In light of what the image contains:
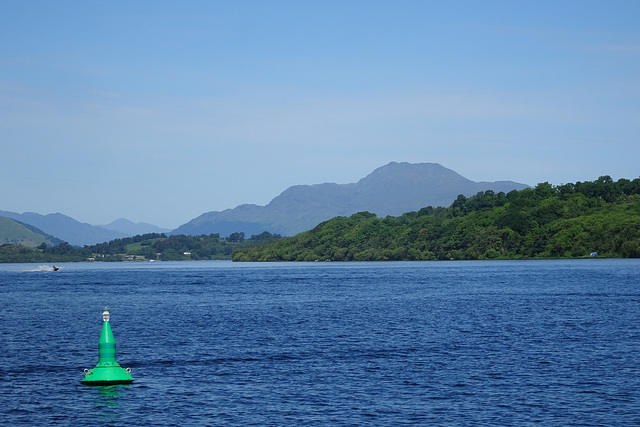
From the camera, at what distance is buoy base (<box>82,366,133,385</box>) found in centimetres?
4784

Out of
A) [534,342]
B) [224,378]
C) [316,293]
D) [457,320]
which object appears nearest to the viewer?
[224,378]

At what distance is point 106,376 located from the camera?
4794 centimetres

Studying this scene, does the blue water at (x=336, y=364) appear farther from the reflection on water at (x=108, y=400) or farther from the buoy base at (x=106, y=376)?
the buoy base at (x=106, y=376)

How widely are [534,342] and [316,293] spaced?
A: 80.4m

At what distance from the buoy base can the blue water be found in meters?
0.58

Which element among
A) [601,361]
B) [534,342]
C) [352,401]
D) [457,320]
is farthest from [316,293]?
[352,401]

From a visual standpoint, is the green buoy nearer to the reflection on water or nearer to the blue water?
the reflection on water

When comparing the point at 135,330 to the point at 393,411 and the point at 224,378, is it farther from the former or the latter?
the point at 393,411

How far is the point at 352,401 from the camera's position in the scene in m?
43.9

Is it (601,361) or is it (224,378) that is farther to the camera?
(601,361)

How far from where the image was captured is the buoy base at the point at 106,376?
4784 centimetres

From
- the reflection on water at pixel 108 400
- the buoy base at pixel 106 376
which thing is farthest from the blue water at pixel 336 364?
the buoy base at pixel 106 376

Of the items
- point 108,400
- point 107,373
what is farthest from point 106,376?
point 108,400

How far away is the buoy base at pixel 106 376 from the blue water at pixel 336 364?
1.90ft
